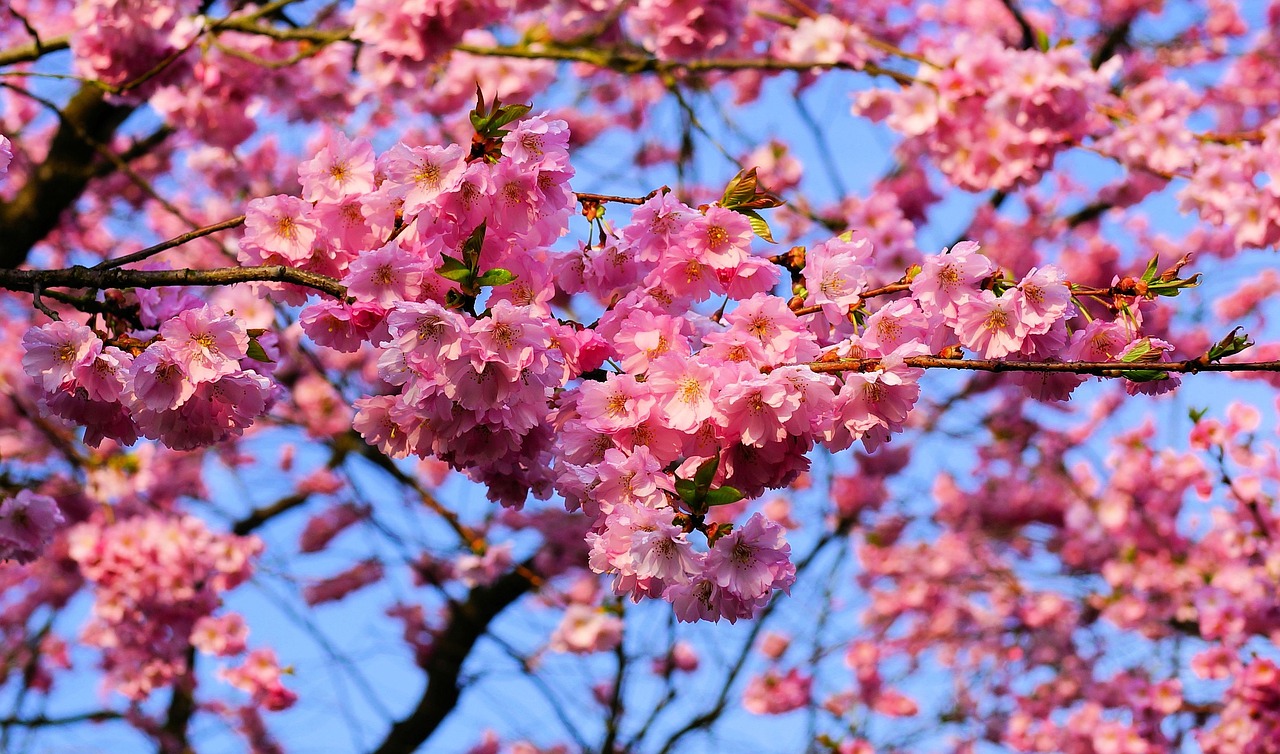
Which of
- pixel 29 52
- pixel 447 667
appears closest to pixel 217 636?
pixel 447 667

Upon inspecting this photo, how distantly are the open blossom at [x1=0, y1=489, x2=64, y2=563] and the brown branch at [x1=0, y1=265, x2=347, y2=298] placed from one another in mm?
1003

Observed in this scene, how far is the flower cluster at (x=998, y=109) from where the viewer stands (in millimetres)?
3371

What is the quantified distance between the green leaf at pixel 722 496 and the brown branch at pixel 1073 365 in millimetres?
238

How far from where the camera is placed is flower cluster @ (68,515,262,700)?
406 centimetres

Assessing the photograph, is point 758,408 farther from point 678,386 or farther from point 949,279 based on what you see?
point 949,279

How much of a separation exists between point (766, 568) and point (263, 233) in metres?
0.91

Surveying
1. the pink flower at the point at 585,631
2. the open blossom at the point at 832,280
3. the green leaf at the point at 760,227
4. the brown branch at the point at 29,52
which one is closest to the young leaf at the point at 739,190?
the green leaf at the point at 760,227

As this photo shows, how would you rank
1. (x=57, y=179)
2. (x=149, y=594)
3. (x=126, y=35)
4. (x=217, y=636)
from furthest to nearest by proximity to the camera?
(x=217, y=636), (x=149, y=594), (x=57, y=179), (x=126, y=35)

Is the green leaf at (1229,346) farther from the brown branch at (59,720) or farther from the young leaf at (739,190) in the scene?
the brown branch at (59,720)

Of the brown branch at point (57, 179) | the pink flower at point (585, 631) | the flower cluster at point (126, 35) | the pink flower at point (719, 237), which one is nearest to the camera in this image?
the pink flower at point (719, 237)

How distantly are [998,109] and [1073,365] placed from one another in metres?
2.29

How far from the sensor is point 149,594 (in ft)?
13.3

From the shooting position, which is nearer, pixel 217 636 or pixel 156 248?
pixel 156 248

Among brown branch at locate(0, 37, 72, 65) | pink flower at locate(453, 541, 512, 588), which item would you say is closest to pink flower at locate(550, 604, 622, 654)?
pink flower at locate(453, 541, 512, 588)
